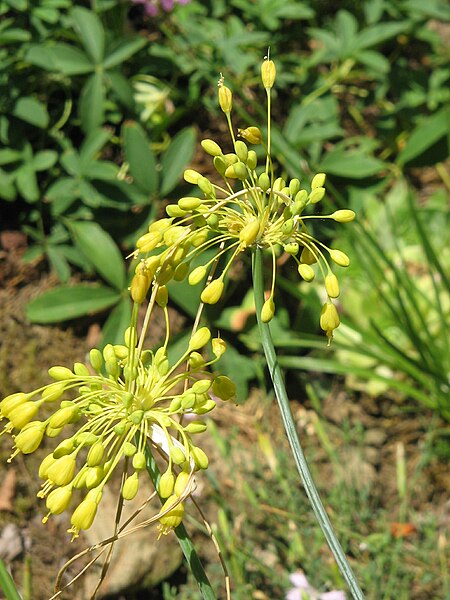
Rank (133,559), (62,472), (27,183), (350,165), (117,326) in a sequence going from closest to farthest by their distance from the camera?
(62,472)
(133,559)
(117,326)
(27,183)
(350,165)

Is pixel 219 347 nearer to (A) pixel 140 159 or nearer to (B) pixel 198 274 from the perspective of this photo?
(B) pixel 198 274

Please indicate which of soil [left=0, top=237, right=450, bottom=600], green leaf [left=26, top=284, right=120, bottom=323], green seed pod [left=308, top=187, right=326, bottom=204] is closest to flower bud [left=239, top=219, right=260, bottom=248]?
green seed pod [left=308, top=187, right=326, bottom=204]

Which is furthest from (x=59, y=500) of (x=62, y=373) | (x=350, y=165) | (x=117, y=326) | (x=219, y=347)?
(x=350, y=165)

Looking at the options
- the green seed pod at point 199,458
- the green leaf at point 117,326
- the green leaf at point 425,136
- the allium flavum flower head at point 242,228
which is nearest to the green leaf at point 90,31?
the green leaf at point 117,326

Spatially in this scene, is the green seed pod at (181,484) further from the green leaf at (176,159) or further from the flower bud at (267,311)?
the green leaf at (176,159)

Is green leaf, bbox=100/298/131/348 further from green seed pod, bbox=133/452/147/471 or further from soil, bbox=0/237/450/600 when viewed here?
green seed pod, bbox=133/452/147/471

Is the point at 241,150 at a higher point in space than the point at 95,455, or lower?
higher
